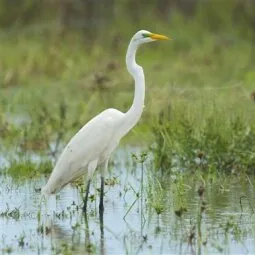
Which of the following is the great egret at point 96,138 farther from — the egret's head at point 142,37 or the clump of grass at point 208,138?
the clump of grass at point 208,138

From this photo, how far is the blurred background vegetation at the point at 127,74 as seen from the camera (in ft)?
38.9

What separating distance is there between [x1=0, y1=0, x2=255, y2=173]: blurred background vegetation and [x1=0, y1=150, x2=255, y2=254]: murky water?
607 mm

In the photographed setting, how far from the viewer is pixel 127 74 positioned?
18.9m

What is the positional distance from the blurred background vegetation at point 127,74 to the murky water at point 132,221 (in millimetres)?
607

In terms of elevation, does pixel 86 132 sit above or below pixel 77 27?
below

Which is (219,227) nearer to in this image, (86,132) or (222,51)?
(86,132)

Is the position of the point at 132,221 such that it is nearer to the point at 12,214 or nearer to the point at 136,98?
the point at 12,214

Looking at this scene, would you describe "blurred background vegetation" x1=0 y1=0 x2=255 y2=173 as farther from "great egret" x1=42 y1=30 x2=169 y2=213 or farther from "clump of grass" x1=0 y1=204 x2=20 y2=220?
"clump of grass" x1=0 y1=204 x2=20 y2=220

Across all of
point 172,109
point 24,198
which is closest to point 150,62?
point 172,109

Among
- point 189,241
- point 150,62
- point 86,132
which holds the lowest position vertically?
point 189,241

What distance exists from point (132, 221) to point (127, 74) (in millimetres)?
9424

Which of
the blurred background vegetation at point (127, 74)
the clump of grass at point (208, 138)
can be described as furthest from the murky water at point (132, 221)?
the blurred background vegetation at point (127, 74)

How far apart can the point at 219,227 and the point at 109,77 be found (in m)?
9.06

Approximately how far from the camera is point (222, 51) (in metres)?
20.2
